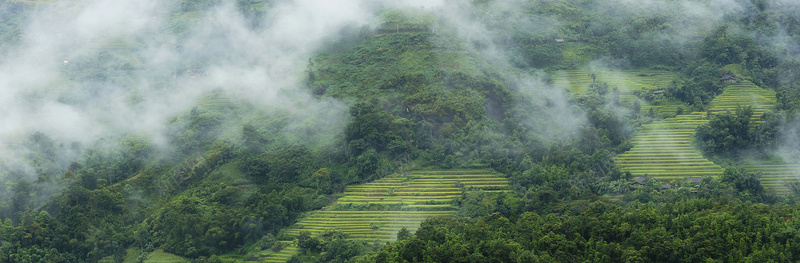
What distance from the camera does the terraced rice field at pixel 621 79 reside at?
162 ft

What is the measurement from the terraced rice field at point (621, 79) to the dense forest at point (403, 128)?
18 centimetres

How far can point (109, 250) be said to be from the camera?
134 ft

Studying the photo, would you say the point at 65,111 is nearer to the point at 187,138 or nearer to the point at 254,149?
the point at 187,138

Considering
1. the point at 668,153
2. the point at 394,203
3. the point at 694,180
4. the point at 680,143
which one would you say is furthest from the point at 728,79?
the point at 394,203

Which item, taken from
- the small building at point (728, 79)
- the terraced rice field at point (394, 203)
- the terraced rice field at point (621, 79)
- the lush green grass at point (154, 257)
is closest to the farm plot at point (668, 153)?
the terraced rice field at point (621, 79)

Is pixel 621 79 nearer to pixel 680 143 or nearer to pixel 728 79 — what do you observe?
pixel 728 79

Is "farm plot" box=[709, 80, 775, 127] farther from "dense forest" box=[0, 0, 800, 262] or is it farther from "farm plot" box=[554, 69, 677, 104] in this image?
"farm plot" box=[554, 69, 677, 104]

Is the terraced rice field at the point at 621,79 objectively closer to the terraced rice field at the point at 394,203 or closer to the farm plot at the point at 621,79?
the farm plot at the point at 621,79

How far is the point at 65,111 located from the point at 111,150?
5.60 metres

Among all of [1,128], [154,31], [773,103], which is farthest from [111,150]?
[773,103]

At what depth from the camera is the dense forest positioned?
36375 mm

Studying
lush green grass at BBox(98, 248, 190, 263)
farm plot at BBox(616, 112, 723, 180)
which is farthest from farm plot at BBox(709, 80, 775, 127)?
lush green grass at BBox(98, 248, 190, 263)

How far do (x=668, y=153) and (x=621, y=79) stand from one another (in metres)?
8.08

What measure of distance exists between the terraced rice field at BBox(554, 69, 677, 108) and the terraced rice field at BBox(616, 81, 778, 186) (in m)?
3.28
